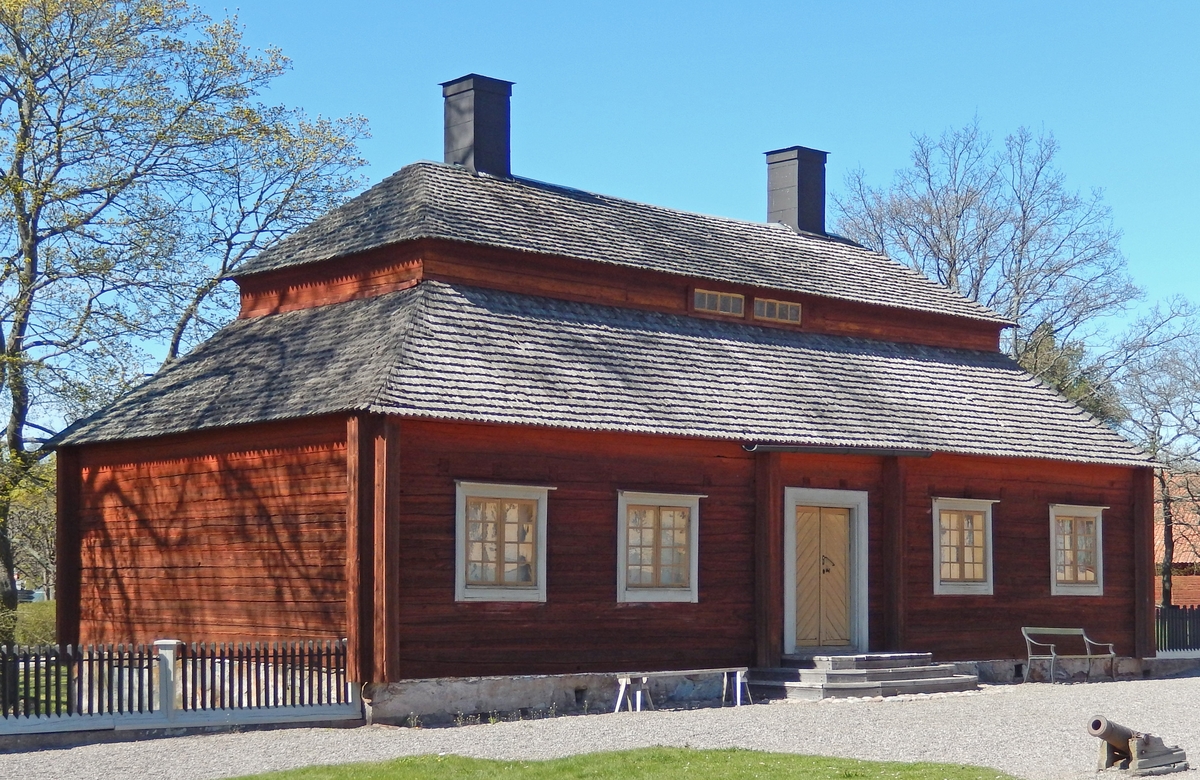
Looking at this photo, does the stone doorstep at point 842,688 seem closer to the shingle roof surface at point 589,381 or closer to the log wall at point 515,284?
the shingle roof surface at point 589,381

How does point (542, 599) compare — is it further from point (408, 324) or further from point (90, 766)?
point (90, 766)

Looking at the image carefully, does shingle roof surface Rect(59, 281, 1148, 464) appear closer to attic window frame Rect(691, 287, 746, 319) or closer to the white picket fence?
attic window frame Rect(691, 287, 746, 319)

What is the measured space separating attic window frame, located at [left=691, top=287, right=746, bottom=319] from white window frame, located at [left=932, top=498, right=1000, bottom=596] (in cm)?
418

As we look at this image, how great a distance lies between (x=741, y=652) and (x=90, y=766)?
9682 mm

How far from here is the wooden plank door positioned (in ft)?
72.3

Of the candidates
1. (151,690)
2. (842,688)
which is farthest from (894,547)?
(151,690)

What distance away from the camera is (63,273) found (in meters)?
26.8

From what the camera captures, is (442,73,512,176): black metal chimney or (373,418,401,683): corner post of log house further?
(442,73,512,176): black metal chimney

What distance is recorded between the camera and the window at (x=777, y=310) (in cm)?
2442

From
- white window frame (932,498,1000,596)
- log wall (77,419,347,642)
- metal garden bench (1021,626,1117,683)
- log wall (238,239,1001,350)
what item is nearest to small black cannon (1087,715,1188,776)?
log wall (77,419,347,642)

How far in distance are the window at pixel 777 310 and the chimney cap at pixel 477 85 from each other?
5.23m

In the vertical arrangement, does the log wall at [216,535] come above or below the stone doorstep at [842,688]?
above

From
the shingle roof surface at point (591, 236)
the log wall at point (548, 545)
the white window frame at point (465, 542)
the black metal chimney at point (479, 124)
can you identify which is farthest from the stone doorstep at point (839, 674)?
the black metal chimney at point (479, 124)

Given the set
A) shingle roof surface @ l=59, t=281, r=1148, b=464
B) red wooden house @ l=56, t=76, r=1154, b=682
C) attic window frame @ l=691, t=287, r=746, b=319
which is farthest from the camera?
attic window frame @ l=691, t=287, r=746, b=319
